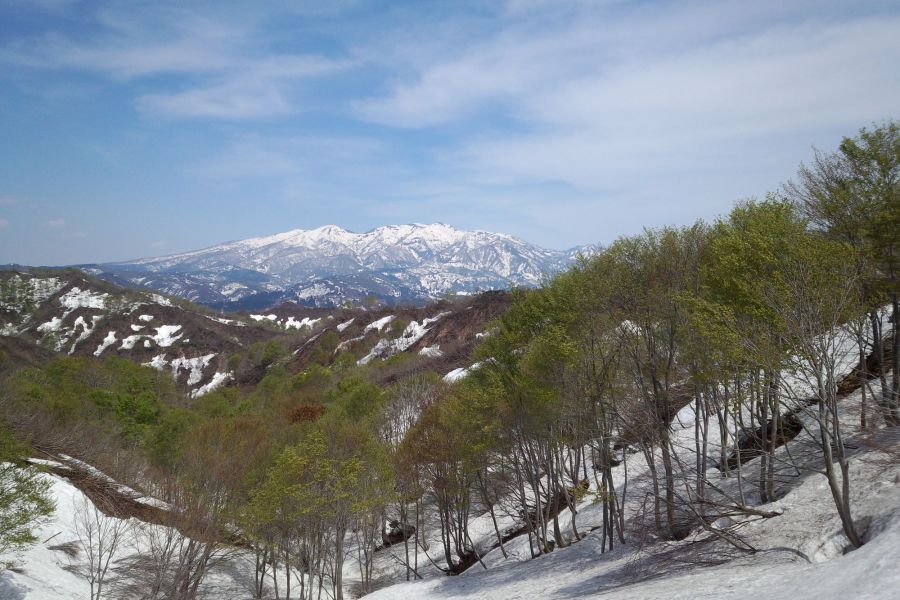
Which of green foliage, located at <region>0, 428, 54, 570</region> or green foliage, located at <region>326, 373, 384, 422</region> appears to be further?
green foliage, located at <region>326, 373, 384, 422</region>

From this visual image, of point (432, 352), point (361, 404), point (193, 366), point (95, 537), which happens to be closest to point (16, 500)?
point (95, 537)

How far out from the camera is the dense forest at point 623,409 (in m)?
15.4

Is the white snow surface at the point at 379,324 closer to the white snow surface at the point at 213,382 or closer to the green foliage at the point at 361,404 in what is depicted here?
the white snow surface at the point at 213,382

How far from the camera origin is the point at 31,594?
26.6 metres

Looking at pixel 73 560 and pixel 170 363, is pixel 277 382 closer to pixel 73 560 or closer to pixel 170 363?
pixel 73 560

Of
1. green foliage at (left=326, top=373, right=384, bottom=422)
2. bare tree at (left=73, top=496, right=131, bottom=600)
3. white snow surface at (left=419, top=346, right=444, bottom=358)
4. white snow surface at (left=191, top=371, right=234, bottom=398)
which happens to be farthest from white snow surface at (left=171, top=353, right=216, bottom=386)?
bare tree at (left=73, top=496, right=131, bottom=600)

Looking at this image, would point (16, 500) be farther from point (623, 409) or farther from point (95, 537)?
point (623, 409)

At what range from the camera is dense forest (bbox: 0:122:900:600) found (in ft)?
50.5

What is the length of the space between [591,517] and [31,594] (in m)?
31.3

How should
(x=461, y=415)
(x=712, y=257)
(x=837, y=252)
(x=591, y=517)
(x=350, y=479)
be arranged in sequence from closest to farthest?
(x=837, y=252)
(x=712, y=257)
(x=350, y=479)
(x=461, y=415)
(x=591, y=517)

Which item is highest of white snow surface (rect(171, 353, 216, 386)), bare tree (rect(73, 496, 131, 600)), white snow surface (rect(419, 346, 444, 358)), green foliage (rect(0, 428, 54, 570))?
white snow surface (rect(171, 353, 216, 386))

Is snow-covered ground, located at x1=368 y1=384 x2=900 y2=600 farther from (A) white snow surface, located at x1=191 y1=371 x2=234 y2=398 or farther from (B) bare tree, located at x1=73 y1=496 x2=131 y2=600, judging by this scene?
(A) white snow surface, located at x1=191 y1=371 x2=234 y2=398

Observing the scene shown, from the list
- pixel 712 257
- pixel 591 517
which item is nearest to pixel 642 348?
pixel 712 257

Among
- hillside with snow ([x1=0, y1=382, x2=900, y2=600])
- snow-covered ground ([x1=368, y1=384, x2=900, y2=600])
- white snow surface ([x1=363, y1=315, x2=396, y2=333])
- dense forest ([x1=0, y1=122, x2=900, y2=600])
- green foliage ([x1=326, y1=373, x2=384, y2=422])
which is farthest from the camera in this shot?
white snow surface ([x1=363, y1=315, x2=396, y2=333])
